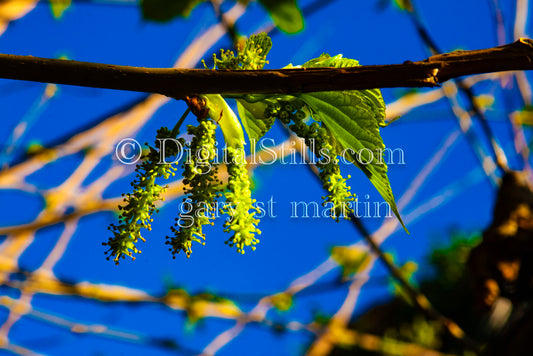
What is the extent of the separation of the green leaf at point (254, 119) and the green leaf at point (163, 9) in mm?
146

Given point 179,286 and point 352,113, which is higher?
point 179,286

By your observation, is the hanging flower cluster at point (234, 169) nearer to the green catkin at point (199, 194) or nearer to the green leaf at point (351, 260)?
the green catkin at point (199, 194)

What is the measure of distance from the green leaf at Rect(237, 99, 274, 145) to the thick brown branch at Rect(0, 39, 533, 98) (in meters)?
0.13

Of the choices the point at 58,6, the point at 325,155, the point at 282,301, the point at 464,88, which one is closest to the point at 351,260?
the point at 282,301

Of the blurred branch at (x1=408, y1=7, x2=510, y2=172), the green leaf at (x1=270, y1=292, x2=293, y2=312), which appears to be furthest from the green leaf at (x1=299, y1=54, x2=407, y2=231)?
the green leaf at (x1=270, y1=292, x2=293, y2=312)

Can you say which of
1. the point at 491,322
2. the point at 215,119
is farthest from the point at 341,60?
the point at 491,322

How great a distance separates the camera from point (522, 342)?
52.0 inches

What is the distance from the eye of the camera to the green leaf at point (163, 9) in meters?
0.63

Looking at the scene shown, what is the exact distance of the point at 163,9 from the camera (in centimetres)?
64

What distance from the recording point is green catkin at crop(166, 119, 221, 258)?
563 mm

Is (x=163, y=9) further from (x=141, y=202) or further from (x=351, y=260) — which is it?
(x=351, y=260)

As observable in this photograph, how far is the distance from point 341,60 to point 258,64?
0.34 ft

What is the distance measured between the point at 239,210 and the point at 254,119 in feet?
0.50

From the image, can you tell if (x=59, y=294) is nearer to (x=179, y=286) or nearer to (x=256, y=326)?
(x=179, y=286)
